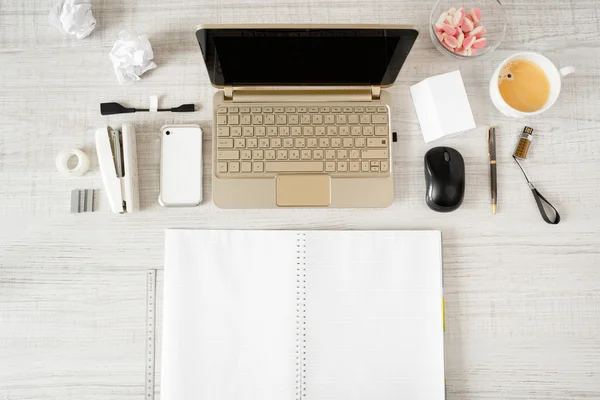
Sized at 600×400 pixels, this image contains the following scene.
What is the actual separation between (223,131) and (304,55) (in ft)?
0.67

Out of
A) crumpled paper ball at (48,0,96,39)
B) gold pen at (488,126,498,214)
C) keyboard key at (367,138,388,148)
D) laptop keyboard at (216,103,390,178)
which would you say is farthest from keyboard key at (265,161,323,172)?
crumpled paper ball at (48,0,96,39)

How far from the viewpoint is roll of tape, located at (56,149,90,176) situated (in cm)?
79

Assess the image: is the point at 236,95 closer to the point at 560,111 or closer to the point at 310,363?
the point at 310,363

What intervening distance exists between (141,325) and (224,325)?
0.52ft

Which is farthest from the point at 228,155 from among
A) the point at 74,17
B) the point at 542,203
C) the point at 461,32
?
the point at 542,203

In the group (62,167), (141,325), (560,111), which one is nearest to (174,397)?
(141,325)

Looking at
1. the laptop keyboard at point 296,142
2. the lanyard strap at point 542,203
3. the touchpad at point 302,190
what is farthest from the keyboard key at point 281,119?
the lanyard strap at point 542,203

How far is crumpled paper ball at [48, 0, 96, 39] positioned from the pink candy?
675 millimetres

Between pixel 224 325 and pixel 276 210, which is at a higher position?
pixel 276 210

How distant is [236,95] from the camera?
2.64 ft

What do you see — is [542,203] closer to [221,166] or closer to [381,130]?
[381,130]

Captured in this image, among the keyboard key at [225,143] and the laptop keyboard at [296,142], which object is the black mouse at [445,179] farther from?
the keyboard key at [225,143]

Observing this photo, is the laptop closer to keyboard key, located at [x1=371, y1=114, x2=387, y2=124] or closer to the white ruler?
keyboard key, located at [x1=371, y1=114, x2=387, y2=124]

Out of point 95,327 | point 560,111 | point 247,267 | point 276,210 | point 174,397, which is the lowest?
point 174,397
